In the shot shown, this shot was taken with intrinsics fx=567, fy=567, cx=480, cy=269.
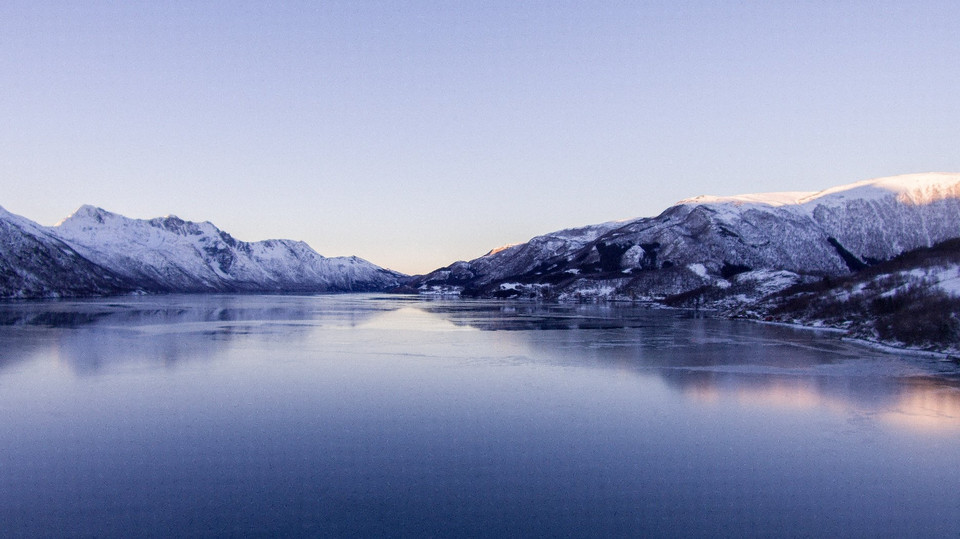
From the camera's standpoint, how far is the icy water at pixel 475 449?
12.3 meters

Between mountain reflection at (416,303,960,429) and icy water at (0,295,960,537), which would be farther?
mountain reflection at (416,303,960,429)

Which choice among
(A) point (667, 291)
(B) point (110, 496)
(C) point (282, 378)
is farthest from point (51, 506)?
(A) point (667, 291)

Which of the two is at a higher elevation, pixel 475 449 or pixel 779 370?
pixel 475 449

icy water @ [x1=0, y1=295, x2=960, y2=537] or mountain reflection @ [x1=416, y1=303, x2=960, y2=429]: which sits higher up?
icy water @ [x1=0, y1=295, x2=960, y2=537]

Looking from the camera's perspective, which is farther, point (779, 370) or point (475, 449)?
point (779, 370)

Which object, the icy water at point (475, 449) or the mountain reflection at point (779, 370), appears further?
the mountain reflection at point (779, 370)

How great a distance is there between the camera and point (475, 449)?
56.3ft

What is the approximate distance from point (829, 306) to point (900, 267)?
9016 millimetres

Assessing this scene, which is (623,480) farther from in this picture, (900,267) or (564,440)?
(900,267)

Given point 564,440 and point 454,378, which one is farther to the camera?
point 454,378

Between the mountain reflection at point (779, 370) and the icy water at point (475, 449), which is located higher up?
the icy water at point (475, 449)

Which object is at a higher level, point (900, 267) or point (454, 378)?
point (900, 267)

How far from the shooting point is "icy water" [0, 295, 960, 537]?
1229 centimetres

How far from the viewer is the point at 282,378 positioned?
29578 millimetres
